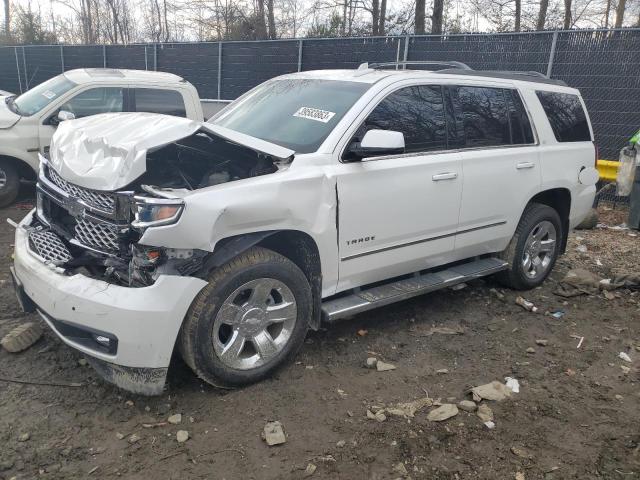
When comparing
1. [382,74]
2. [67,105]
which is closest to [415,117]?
[382,74]

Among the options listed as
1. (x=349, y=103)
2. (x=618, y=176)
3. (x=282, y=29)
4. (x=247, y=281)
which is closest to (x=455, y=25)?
(x=282, y=29)

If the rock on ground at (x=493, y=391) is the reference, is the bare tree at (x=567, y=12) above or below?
above

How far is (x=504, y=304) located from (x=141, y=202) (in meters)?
3.55

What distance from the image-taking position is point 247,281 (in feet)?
10.7

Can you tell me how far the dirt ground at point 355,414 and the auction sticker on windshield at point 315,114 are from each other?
1609mm

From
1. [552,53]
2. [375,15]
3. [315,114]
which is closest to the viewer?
[315,114]

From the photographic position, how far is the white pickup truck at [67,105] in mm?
7289

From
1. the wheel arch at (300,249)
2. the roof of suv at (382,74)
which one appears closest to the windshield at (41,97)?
the roof of suv at (382,74)

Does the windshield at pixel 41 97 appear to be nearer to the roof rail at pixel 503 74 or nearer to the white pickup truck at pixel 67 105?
the white pickup truck at pixel 67 105

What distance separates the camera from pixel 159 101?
8008 mm

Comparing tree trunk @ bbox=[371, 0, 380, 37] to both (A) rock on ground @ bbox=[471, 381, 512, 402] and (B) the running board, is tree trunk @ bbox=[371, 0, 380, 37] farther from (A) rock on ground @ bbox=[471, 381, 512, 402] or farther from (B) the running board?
(A) rock on ground @ bbox=[471, 381, 512, 402]

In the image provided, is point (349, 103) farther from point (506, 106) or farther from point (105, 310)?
point (105, 310)

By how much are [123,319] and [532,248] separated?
13.0 feet

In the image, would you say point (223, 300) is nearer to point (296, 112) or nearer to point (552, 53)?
point (296, 112)
